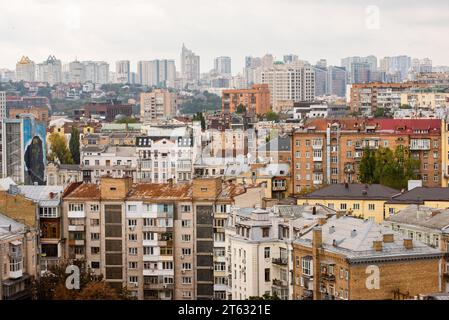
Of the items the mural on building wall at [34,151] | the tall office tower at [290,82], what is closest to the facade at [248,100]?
the tall office tower at [290,82]

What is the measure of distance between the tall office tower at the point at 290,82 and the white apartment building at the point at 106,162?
19395 millimetres

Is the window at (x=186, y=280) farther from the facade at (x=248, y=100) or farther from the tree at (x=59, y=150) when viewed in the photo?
the facade at (x=248, y=100)

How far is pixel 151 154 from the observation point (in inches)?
661

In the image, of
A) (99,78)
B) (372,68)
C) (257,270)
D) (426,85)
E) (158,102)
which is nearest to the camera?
(257,270)

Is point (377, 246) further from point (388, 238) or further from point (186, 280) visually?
point (186, 280)

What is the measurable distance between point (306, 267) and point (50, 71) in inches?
1145

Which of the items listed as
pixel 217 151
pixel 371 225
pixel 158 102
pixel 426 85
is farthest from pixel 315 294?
pixel 158 102

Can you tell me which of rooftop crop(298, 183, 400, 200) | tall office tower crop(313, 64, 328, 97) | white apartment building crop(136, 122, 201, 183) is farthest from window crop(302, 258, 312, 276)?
tall office tower crop(313, 64, 328, 97)

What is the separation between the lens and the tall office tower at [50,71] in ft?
111

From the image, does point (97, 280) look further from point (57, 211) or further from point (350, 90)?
point (350, 90)

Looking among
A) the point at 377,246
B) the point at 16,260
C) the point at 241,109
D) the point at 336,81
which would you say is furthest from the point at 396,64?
the point at 377,246

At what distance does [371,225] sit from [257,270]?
96 centimetres

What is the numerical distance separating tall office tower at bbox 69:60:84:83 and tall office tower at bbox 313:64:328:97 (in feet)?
24.3

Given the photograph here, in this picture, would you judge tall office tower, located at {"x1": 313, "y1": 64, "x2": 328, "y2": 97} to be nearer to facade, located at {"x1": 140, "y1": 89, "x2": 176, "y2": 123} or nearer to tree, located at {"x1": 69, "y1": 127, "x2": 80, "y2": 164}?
facade, located at {"x1": 140, "y1": 89, "x2": 176, "y2": 123}
